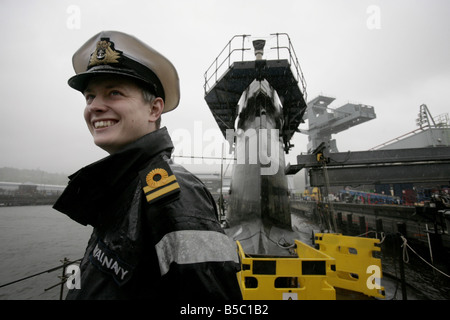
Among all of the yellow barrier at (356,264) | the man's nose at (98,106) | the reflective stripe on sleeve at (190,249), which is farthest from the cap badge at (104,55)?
the yellow barrier at (356,264)

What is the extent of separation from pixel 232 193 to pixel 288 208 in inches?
92.4

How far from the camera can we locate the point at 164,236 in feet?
3.30

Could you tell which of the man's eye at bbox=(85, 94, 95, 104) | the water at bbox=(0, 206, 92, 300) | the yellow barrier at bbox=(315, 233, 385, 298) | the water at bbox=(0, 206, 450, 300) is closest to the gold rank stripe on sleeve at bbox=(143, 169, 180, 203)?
the man's eye at bbox=(85, 94, 95, 104)

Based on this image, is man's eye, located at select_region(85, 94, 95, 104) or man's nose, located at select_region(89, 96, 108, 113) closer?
man's nose, located at select_region(89, 96, 108, 113)

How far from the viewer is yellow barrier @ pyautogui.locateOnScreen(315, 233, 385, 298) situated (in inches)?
209

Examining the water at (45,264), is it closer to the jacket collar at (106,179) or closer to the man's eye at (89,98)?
the jacket collar at (106,179)

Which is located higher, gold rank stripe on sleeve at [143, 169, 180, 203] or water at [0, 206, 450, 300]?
gold rank stripe on sleeve at [143, 169, 180, 203]

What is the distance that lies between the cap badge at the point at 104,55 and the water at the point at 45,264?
7.99m

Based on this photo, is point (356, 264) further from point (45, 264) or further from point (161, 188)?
point (45, 264)

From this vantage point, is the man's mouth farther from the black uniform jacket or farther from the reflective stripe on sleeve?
the reflective stripe on sleeve

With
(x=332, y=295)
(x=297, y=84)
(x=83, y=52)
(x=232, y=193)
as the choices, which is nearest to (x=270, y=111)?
(x=297, y=84)

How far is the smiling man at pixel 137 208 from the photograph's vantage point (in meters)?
0.99

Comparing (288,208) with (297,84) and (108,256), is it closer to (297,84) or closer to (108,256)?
(297,84)

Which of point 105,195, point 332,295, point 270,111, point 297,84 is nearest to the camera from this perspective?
point 105,195
